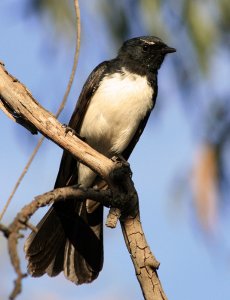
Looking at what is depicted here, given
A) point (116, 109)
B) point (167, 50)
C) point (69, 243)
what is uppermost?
point (167, 50)

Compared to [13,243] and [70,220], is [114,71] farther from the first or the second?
[13,243]

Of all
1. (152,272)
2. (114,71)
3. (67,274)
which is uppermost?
(114,71)

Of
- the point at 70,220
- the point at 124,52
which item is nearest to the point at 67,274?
the point at 70,220

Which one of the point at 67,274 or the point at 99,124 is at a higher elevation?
the point at 99,124

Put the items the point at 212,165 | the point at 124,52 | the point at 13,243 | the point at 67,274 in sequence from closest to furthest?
the point at 13,243 < the point at 67,274 < the point at 212,165 < the point at 124,52

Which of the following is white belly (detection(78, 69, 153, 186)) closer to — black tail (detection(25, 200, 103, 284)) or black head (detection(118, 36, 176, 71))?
black head (detection(118, 36, 176, 71))

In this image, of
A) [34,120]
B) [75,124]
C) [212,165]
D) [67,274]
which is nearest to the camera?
[34,120]

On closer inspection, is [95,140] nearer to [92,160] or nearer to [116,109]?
[116,109]

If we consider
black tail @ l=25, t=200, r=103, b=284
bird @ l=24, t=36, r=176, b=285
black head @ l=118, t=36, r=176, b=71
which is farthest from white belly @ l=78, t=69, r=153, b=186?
black tail @ l=25, t=200, r=103, b=284

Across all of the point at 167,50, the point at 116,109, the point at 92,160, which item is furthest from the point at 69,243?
the point at 167,50
